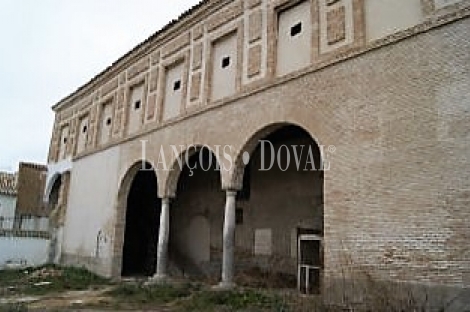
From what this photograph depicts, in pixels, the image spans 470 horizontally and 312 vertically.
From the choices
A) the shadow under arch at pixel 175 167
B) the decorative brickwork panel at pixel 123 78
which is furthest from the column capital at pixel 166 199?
the decorative brickwork panel at pixel 123 78

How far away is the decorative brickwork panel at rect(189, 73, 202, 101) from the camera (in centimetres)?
1431

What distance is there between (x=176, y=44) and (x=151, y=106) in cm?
248

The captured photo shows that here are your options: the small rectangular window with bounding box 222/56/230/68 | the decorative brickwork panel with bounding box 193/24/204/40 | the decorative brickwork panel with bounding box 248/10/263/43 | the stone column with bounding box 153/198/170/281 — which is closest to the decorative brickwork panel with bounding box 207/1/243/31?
the decorative brickwork panel with bounding box 193/24/204/40

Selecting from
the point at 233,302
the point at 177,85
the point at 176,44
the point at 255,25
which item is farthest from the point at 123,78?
the point at 233,302

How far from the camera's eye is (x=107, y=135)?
64.2 feet

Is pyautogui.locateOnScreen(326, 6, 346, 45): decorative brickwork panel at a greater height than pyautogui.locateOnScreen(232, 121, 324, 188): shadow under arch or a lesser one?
greater

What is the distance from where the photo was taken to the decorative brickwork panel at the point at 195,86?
47.0ft

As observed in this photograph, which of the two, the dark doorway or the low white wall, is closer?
the dark doorway

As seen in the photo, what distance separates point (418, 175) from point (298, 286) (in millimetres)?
5864

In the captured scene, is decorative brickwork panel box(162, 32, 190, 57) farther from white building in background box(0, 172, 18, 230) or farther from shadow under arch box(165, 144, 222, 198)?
white building in background box(0, 172, 18, 230)

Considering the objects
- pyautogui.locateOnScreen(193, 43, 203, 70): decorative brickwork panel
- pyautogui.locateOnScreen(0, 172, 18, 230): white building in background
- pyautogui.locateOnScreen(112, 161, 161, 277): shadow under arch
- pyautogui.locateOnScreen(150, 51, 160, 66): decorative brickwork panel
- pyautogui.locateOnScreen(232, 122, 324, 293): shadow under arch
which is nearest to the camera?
pyautogui.locateOnScreen(232, 122, 324, 293): shadow under arch

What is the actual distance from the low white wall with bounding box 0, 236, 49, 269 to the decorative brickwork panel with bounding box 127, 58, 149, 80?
1003cm

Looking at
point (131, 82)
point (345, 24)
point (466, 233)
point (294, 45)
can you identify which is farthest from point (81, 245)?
point (466, 233)

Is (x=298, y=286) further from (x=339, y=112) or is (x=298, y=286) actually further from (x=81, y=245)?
(x=81, y=245)
